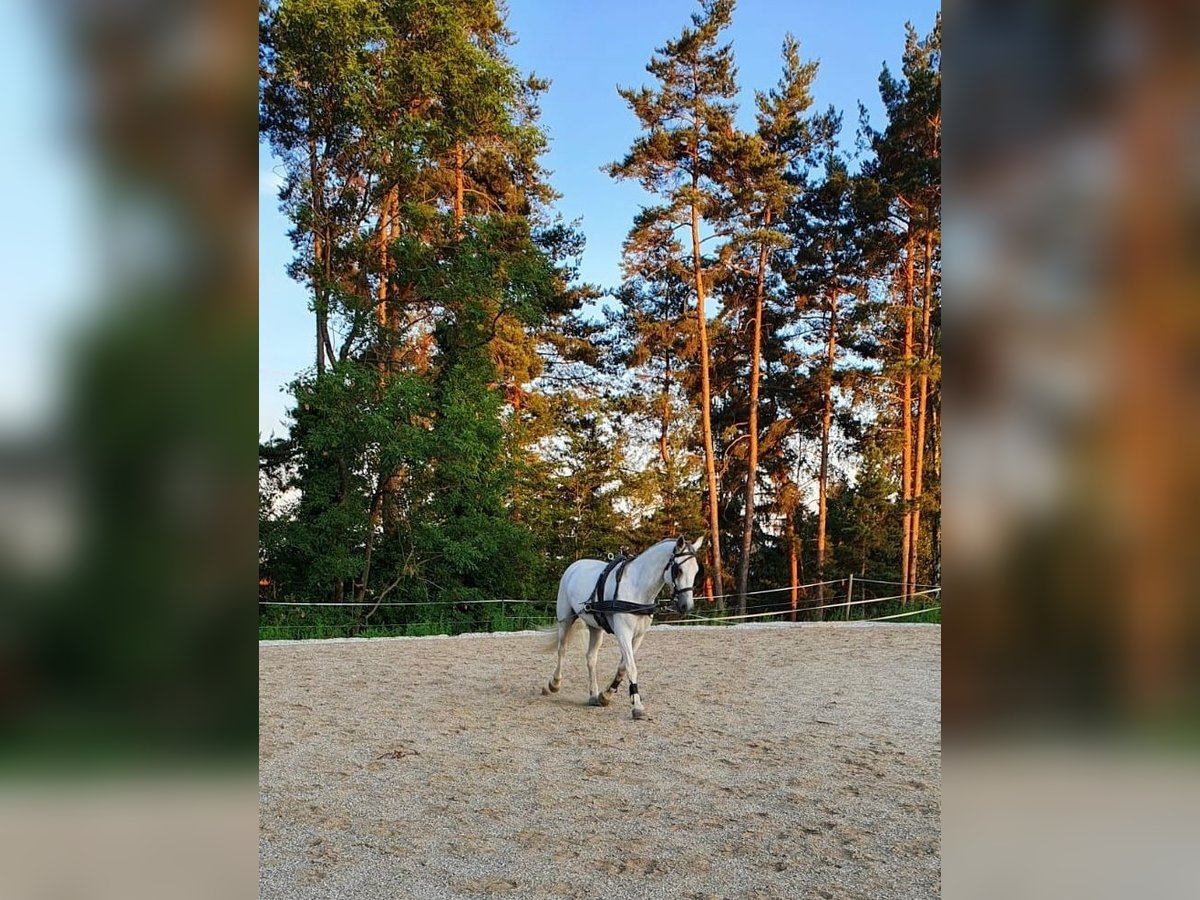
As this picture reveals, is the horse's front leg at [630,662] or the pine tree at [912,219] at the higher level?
the pine tree at [912,219]

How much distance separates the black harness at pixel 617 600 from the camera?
576cm

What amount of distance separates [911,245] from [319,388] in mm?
12192

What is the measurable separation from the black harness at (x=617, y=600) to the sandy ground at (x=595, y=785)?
0.75 metres

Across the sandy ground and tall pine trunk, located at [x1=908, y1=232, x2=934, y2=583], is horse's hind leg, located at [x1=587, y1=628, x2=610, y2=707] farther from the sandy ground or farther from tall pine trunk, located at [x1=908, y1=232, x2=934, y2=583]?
tall pine trunk, located at [x1=908, y1=232, x2=934, y2=583]

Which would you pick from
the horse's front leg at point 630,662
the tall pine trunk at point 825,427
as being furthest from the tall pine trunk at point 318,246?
the tall pine trunk at point 825,427

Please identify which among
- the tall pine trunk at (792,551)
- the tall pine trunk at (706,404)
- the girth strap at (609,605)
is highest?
the tall pine trunk at (706,404)

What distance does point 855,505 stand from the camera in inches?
699

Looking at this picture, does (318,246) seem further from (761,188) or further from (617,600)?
(617,600)

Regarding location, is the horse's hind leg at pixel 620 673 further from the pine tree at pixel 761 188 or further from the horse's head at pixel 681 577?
the pine tree at pixel 761 188

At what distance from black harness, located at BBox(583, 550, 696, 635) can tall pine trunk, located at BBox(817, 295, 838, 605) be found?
12.2m

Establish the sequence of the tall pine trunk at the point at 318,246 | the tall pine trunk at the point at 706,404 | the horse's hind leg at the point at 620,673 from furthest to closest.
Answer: the tall pine trunk at the point at 706,404, the tall pine trunk at the point at 318,246, the horse's hind leg at the point at 620,673

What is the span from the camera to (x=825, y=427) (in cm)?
1761
